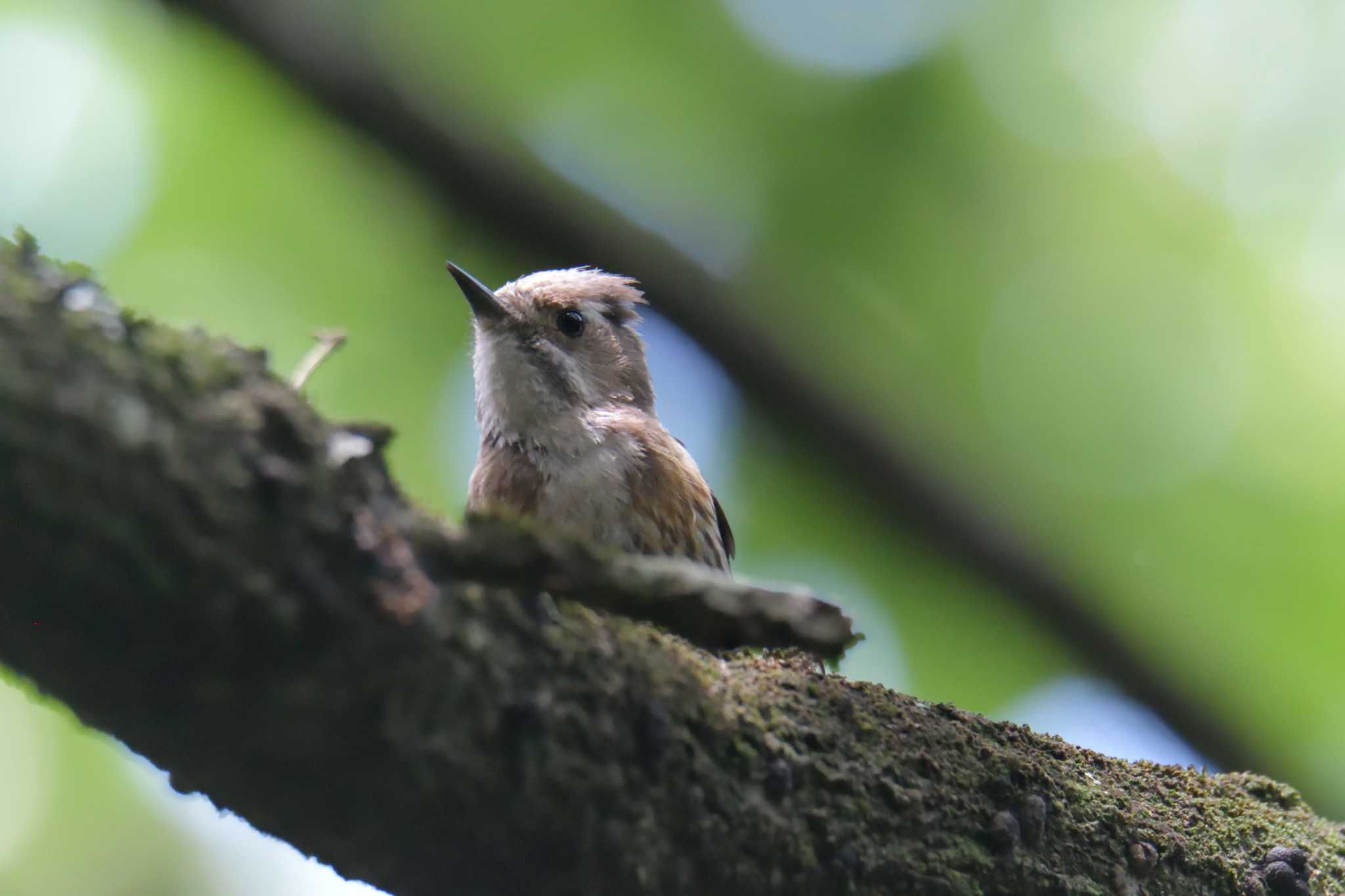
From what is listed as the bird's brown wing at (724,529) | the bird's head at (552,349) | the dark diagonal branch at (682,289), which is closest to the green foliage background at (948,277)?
the dark diagonal branch at (682,289)

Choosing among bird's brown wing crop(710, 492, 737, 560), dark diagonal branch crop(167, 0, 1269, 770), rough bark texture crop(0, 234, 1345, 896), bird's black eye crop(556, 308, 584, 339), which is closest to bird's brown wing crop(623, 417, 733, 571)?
bird's brown wing crop(710, 492, 737, 560)

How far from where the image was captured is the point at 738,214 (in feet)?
20.9

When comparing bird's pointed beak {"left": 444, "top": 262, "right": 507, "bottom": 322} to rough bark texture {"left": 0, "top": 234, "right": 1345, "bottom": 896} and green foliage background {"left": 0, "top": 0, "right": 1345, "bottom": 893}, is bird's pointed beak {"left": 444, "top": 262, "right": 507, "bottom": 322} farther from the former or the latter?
rough bark texture {"left": 0, "top": 234, "right": 1345, "bottom": 896}

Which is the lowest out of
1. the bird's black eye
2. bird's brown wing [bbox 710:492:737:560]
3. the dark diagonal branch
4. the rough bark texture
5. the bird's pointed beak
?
the rough bark texture

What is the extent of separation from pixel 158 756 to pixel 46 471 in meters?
0.52

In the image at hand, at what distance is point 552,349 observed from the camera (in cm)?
480

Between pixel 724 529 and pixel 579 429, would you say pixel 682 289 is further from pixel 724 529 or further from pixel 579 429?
pixel 579 429

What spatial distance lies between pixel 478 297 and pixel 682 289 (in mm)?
1378

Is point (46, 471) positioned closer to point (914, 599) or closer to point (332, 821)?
point (332, 821)

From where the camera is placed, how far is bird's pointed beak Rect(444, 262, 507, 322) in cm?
464

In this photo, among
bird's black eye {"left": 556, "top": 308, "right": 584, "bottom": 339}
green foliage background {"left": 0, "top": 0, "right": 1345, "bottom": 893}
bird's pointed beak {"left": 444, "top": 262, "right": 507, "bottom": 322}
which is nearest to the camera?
bird's pointed beak {"left": 444, "top": 262, "right": 507, "bottom": 322}

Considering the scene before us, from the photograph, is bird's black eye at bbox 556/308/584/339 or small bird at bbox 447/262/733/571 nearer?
small bird at bbox 447/262/733/571

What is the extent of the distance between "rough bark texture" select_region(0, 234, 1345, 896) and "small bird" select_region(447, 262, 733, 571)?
A: 1.81 m

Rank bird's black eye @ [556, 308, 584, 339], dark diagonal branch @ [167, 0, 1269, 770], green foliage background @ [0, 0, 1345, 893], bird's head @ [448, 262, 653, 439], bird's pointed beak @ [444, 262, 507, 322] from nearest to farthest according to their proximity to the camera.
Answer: bird's head @ [448, 262, 653, 439] → bird's pointed beak @ [444, 262, 507, 322] → bird's black eye @ [556, 308, 584, 339] → dark diagonal branch @ [167, 0, 1269, 770] → green foliage background @ [0, 0, 1345, 893]
